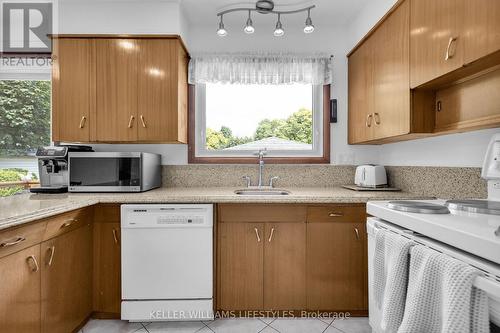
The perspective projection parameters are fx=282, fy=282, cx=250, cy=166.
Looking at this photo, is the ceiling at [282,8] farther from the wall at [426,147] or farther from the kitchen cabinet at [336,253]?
the kitchen cabinet at [336,253]

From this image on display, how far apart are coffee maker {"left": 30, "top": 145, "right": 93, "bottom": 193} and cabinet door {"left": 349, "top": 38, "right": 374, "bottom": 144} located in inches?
90.4

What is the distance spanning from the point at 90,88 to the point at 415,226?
95.9 inches

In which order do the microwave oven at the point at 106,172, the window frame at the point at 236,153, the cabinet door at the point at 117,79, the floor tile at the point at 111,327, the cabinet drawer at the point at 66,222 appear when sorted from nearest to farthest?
the cabinet drawer at the point at 66,222 < the floor tile at the point at 111,327 < the microwave oven at the point at 106,172 < the cabinet door at the point at 117,79 < the window frame at the point at 236,153

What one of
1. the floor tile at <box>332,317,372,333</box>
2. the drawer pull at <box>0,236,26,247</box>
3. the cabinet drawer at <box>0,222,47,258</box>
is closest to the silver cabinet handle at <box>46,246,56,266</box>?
the cabinet drawer at <box>0,222,47,258</box>

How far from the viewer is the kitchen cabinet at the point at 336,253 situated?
205 centimetres

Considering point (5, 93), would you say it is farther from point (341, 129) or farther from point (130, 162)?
point (341, 129)

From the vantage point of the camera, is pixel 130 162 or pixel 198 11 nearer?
pixel 130 162

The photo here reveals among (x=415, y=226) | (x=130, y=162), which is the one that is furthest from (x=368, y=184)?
(x=130, y=162)

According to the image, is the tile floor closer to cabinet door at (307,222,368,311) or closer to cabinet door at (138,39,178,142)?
cabinet door at (307,222,368,311)

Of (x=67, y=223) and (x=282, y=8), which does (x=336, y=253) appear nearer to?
(x=67, y=223)

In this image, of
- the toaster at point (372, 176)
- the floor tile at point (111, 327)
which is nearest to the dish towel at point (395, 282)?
the toaster at point (372, 176)

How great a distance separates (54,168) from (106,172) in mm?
434

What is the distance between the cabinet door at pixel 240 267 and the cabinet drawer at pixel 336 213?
0.40 meters

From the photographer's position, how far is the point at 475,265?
34.4 inches
